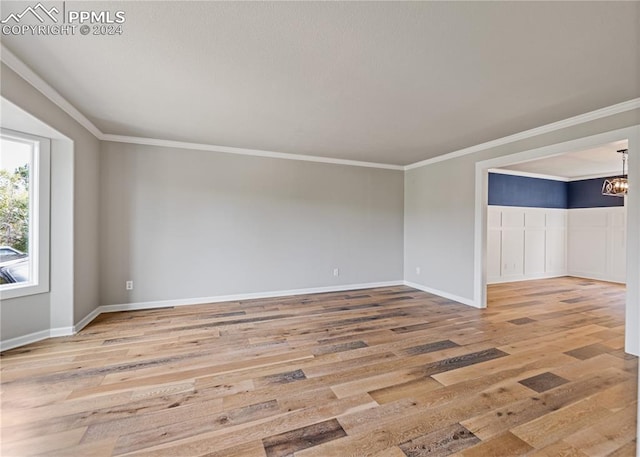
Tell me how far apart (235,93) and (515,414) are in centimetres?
334

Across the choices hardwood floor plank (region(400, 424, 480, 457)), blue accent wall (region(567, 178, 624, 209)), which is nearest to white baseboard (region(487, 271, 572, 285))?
blue accent wall (region(567, 178, 624, 209))

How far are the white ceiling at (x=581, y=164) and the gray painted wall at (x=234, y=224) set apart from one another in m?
2.86

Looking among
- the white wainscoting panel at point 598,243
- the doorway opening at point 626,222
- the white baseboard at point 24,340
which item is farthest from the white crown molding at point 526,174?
the white baseboard at point 24,340

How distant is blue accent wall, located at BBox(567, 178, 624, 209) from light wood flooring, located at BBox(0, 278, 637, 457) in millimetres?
4352

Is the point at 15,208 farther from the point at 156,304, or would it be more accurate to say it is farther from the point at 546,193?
the point at 546,193

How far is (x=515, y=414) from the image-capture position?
5.83 ft

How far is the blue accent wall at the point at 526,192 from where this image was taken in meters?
5.97

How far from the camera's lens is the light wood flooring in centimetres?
155

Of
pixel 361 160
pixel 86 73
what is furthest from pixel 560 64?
pixel 86 73

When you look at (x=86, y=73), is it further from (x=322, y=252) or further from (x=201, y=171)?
(x=322, y=252)

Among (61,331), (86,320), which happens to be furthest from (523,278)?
(61,331)

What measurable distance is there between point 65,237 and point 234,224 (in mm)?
1980

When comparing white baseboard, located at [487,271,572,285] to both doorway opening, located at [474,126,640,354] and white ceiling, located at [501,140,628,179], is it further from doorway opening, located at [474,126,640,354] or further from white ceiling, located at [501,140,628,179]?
white ceiling, located at [501,140,628,179]

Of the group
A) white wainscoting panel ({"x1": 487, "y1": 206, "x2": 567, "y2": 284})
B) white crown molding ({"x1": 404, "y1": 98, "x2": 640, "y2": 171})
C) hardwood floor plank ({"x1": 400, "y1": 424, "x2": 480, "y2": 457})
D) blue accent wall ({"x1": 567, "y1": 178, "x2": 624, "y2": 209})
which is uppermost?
white crown molding ({"x1": 404, "y1": 98, "x2": 640, "y2": 171})
